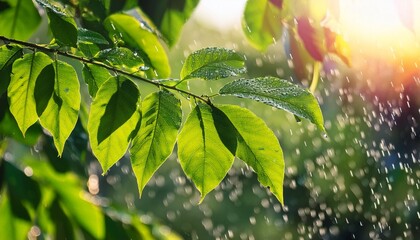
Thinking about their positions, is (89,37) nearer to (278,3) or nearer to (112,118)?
(112,118)

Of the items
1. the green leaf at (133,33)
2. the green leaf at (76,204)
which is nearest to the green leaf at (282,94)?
the green leaf at (133,33)

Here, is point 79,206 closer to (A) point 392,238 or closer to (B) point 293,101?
(B) point 293,101

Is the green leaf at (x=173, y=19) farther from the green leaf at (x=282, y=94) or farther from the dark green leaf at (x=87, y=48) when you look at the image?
the green leaf at (x=282, y=94)

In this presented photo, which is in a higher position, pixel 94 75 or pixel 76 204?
pixel 94 75

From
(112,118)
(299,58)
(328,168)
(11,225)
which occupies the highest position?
(112,118)

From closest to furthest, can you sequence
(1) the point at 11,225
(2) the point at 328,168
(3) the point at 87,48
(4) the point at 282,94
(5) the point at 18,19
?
1. (4) the point at 282,94
2. (3) the point at 87,48
3. (5) the point at 18,19
4. (1) the point at 11,225
5. (2) the point at 328,168

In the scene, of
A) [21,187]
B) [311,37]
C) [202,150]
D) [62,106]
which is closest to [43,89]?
[62,106]

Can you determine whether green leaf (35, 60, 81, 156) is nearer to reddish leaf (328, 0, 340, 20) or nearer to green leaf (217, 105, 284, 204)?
green leaf (217, 105, 284, 204)
